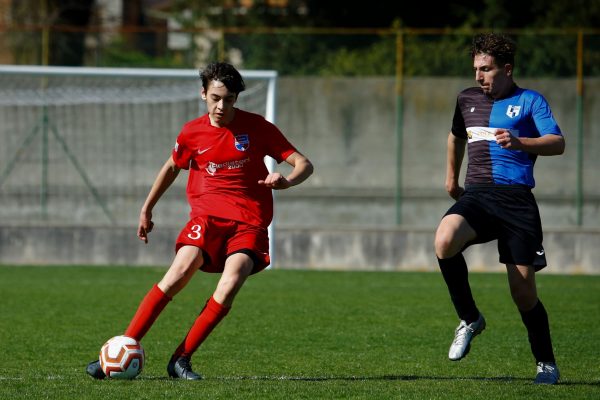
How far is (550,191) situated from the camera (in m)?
17.9

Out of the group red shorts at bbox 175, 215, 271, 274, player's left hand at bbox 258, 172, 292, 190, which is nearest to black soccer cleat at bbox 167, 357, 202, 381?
red shorts at bbox 175, 215, 271, 274

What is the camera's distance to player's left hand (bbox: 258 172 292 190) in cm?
581

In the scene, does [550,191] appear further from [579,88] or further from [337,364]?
[337,364]

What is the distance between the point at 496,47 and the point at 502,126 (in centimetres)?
43

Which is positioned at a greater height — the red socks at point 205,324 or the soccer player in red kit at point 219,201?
the soccer player in red kit at point 219,201

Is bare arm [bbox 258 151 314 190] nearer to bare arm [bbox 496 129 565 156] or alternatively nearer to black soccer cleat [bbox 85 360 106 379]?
bare arm [bbox 496 129 565 156]

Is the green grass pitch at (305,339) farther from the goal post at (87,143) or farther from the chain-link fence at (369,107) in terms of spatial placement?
the chain-link fence at (369,107)

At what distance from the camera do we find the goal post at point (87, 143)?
55.5ft

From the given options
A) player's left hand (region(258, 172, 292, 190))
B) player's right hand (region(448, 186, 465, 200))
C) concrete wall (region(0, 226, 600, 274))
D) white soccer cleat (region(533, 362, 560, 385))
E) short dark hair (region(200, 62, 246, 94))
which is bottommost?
concrete wall (region(0, 226, 600, 274))

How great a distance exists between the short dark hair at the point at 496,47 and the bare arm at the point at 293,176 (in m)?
1.12

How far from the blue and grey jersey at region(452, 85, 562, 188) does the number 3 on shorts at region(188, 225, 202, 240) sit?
152 cm

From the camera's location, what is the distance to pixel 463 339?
20.0ft

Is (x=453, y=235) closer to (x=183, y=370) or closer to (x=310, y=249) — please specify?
(x=183, y=370)

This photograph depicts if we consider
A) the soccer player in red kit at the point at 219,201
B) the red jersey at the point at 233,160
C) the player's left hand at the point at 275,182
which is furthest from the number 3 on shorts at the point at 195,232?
the player's left hand at the point at 275,182
